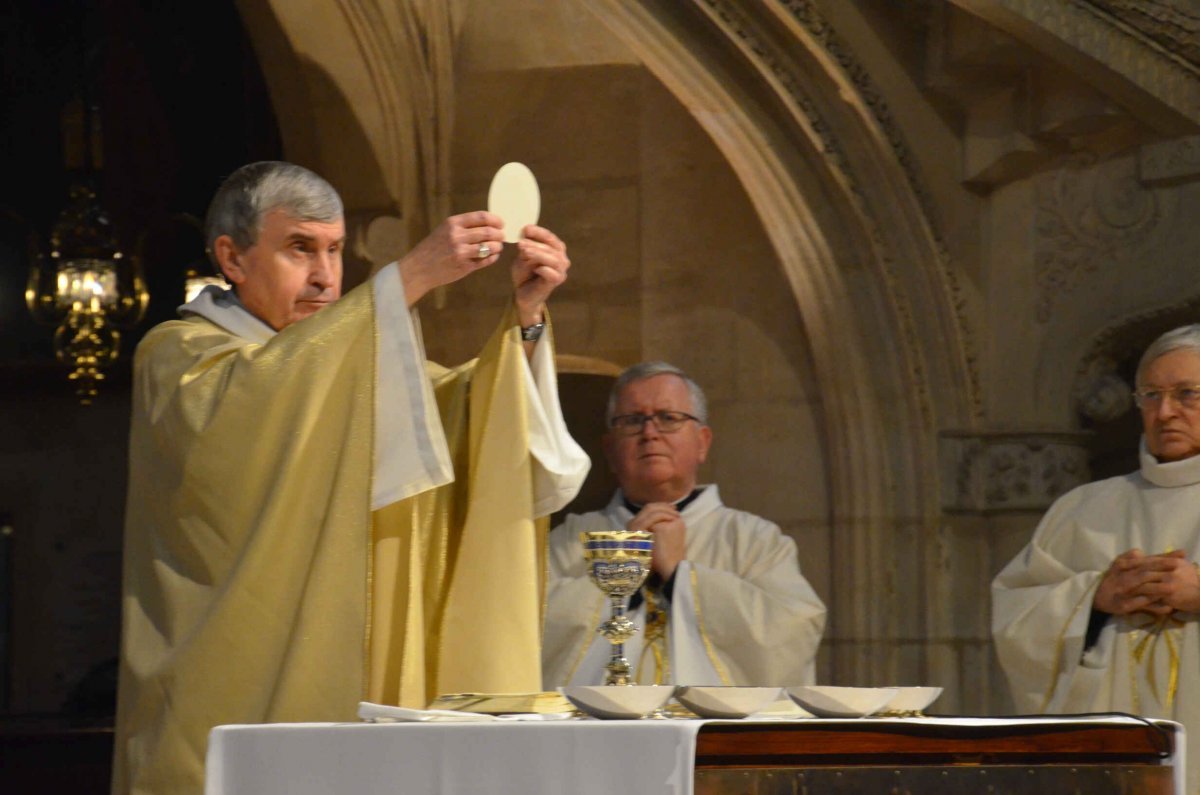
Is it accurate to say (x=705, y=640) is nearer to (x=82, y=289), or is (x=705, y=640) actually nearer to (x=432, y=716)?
(x=432, y=716)

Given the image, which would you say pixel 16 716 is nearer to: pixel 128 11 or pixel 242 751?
pixel 128 11

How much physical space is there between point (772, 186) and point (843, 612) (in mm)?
1544

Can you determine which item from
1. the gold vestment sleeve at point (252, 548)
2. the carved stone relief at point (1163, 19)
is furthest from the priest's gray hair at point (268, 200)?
the carved stone relief at point (1163, 19)

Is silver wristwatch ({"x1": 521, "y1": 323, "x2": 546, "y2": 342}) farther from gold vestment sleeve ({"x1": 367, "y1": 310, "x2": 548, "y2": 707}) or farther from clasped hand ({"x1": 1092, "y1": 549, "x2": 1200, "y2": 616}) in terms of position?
clasped hand ({"x1": 1092, "y1": 549, "x2": 1200, "y2": 616})

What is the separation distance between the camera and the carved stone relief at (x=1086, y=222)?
24.0 feet

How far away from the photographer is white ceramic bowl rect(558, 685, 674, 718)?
11.3ft

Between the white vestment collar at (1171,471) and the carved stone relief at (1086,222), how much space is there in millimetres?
1724

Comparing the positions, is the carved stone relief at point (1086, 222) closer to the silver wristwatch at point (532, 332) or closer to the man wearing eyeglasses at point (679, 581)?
the man wearing eyeglasses at point (679, 581)

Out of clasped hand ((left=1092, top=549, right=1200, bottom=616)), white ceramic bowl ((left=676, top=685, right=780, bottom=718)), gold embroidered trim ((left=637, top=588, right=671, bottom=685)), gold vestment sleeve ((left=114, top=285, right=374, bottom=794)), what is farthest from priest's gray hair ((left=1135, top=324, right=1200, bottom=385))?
white ceramic bowl ((left=676, top=685, right=780, bottom=718))

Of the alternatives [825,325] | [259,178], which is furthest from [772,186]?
[259,178]

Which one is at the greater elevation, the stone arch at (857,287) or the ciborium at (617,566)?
the stone arch at (857,287)

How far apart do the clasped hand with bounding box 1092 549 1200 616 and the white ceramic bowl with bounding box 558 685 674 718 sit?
2.23m

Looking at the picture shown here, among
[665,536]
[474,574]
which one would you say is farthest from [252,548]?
[665,536]

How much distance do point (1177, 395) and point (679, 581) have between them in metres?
1.40
